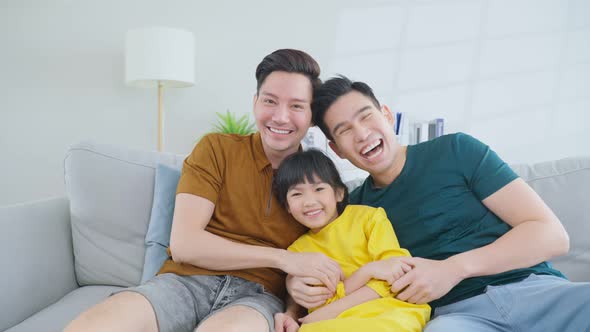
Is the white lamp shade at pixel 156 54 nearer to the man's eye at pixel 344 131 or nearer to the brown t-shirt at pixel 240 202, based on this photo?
the brown t-shirt at pixel 240 202

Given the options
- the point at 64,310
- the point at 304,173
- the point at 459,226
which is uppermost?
the point at 304,173

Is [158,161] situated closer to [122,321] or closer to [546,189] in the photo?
[122,321]

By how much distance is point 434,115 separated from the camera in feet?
11.6

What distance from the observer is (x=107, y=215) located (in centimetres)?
169

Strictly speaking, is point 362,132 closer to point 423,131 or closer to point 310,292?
point 310,292

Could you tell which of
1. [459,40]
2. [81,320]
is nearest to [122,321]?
[81,320]

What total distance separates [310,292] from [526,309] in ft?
1.73

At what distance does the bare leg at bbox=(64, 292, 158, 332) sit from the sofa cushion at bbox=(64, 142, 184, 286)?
0.53 metres

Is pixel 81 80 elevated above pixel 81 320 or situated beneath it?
elevated above

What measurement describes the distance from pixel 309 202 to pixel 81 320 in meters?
0.66

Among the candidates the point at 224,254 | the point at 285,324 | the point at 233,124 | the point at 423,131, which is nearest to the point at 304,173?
the point at 224,254

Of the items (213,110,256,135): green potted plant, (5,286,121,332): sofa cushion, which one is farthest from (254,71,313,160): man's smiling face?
(213,110,256,135): green potted plant

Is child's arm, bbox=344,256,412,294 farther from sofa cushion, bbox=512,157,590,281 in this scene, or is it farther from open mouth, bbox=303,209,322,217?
sofa cushion, bbox=512,157,590,281

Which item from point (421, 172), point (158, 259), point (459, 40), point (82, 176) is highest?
point (459, 40)
